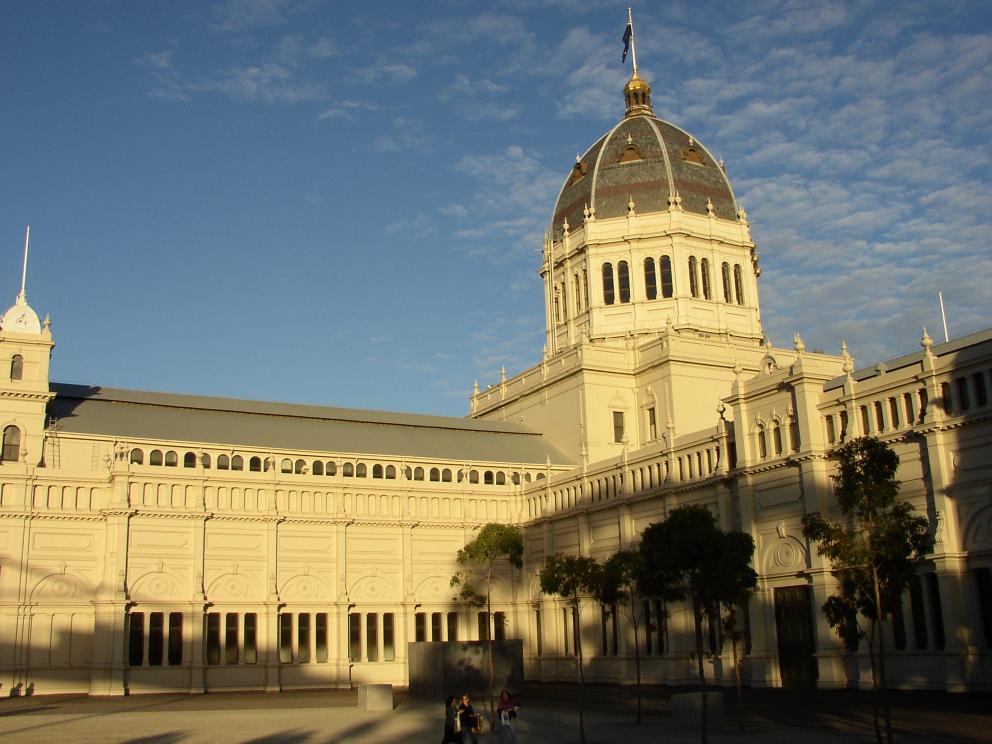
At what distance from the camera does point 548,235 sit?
99938mm

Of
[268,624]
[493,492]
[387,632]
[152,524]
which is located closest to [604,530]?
[493,492]

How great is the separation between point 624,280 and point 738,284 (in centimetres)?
1023

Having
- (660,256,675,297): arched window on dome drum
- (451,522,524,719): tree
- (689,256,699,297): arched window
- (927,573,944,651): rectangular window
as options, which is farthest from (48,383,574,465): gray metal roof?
(927,573,944,651): rectangular window

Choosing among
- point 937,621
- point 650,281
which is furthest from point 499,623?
point 937,621

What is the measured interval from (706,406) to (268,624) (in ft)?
118

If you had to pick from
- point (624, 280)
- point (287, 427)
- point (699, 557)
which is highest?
point (624, 280)

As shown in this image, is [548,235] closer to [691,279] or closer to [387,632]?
[691,279]

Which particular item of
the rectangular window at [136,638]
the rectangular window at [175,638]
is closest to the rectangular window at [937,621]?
the rectangular window at [175,638]

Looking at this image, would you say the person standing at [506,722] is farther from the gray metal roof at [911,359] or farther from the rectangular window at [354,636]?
the rectangular window at [354,636]

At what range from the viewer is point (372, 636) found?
72062 mm

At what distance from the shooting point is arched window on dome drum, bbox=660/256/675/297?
89875 millimetres

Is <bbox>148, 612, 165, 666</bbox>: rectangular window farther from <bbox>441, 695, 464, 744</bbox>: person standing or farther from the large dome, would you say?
the large dome

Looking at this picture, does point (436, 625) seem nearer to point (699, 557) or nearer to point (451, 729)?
point (699, 557)

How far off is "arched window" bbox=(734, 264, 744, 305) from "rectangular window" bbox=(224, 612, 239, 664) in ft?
163
